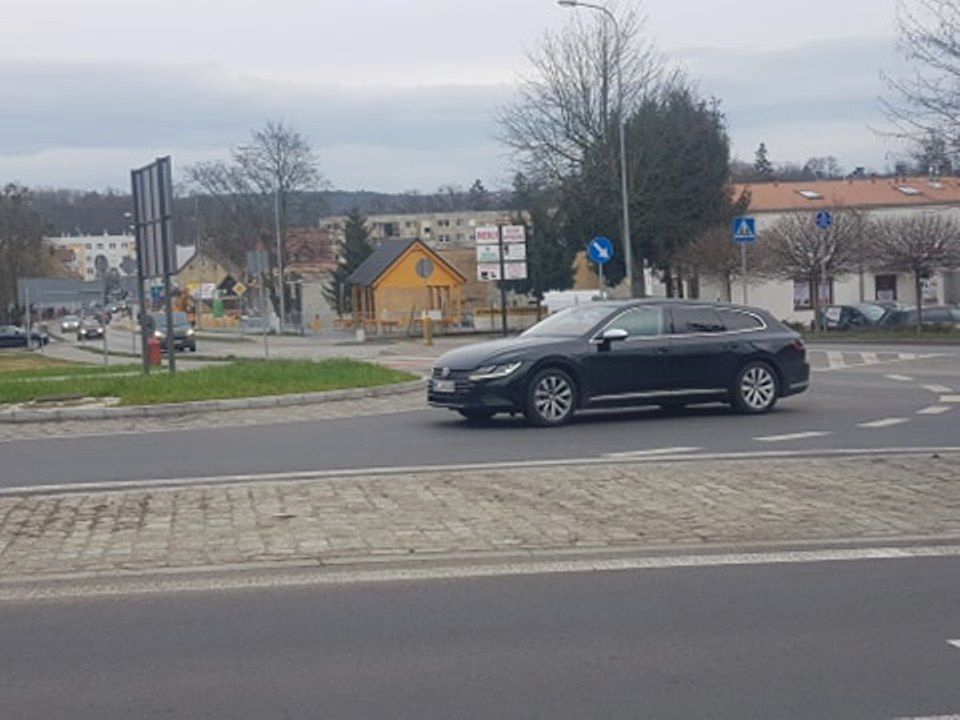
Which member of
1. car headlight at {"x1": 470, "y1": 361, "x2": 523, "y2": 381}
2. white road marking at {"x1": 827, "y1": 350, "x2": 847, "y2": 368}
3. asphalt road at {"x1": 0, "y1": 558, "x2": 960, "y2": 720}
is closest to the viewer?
asphalt road at {"x1": 0, "y1": 558, "x2": 960, "y2": 720}

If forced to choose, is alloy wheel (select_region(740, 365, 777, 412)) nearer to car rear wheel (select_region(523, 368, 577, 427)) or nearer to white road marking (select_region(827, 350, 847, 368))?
car rear wheel (select_region(523, 368, 577, 427))

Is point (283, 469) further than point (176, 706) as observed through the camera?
Yes

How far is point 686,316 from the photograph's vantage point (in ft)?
58.6

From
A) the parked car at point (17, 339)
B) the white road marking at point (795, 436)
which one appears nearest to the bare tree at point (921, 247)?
the white road marking at point (795, 436)

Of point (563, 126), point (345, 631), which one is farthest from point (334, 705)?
point (563, 126)

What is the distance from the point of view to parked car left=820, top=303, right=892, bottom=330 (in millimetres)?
48719

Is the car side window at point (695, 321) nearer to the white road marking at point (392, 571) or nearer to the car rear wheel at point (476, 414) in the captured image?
the car rear wheel at point (476, 414)

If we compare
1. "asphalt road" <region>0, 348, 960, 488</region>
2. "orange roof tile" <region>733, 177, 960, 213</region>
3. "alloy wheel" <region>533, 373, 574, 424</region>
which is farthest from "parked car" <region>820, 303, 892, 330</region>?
"alloy wheel" <region>533, 373, 574, 424</region>

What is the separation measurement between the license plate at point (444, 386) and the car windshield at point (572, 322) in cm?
130

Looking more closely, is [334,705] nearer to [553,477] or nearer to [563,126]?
[553,477]

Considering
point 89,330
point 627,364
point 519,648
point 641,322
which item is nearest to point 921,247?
point 641,322

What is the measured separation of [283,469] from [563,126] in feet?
141

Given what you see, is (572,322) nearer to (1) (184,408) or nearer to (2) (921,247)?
(1) (184,408)

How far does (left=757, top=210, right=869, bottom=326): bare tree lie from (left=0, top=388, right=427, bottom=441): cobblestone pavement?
99.3 feet
